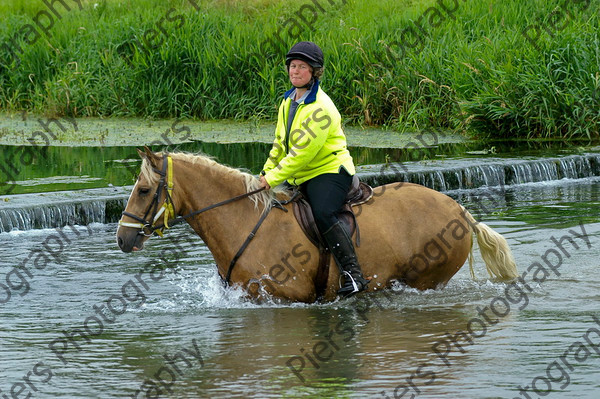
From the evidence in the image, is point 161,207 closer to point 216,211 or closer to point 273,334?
point 216,211

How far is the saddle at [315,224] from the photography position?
6.96m

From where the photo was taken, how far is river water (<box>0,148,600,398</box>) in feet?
17.9

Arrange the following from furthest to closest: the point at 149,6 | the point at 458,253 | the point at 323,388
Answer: the point at 149,6 → the point at 458,253 → the point at 323,388

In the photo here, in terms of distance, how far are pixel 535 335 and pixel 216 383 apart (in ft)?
7.16

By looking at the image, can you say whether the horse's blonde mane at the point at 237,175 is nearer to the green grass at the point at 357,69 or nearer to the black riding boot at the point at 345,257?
the black riding boot at the point at 345,257

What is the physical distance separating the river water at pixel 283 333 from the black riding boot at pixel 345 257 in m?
0.25

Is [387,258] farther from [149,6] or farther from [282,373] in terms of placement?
[149,6]

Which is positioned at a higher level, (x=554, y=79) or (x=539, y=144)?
(x=554, y=79)

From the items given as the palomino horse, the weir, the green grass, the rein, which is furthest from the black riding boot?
the green grass

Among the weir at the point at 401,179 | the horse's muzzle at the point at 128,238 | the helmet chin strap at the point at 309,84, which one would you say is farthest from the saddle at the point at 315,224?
the weir at the point at 401,179

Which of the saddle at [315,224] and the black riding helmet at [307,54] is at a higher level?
the black riding helmet at [307,54]

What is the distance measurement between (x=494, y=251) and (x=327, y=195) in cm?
155

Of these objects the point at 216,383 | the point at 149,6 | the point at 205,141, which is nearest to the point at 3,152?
the point at 205,141

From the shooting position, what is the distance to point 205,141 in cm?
1537
